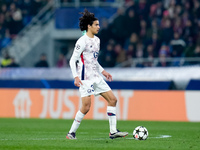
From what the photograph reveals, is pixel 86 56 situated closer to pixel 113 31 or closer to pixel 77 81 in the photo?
pixel 77 81

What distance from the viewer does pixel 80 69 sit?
9.28 meters

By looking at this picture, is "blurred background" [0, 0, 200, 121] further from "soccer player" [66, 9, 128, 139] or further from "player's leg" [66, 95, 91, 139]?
"player's leg" [66, 95, 91, 139]

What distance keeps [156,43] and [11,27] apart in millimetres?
8482

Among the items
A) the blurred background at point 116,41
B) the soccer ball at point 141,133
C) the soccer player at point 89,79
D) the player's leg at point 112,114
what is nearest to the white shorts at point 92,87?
the soccer player at point 89,79

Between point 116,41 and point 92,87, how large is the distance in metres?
12.1

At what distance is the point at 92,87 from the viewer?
9180mm

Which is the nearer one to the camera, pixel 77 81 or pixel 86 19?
pixel 77 81

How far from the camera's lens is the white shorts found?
9.13 m

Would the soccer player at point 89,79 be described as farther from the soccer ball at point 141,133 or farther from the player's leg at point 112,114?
the soccer ball at point 141,133

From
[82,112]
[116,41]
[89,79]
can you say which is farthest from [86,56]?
[116,41]

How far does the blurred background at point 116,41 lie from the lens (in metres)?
17.6

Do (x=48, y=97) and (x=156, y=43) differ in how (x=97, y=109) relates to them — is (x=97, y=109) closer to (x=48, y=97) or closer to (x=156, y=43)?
(x=48, y=97)

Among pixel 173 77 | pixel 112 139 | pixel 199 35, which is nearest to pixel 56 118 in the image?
pixel 173 77

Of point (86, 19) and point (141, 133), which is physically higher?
point (86, 19)
